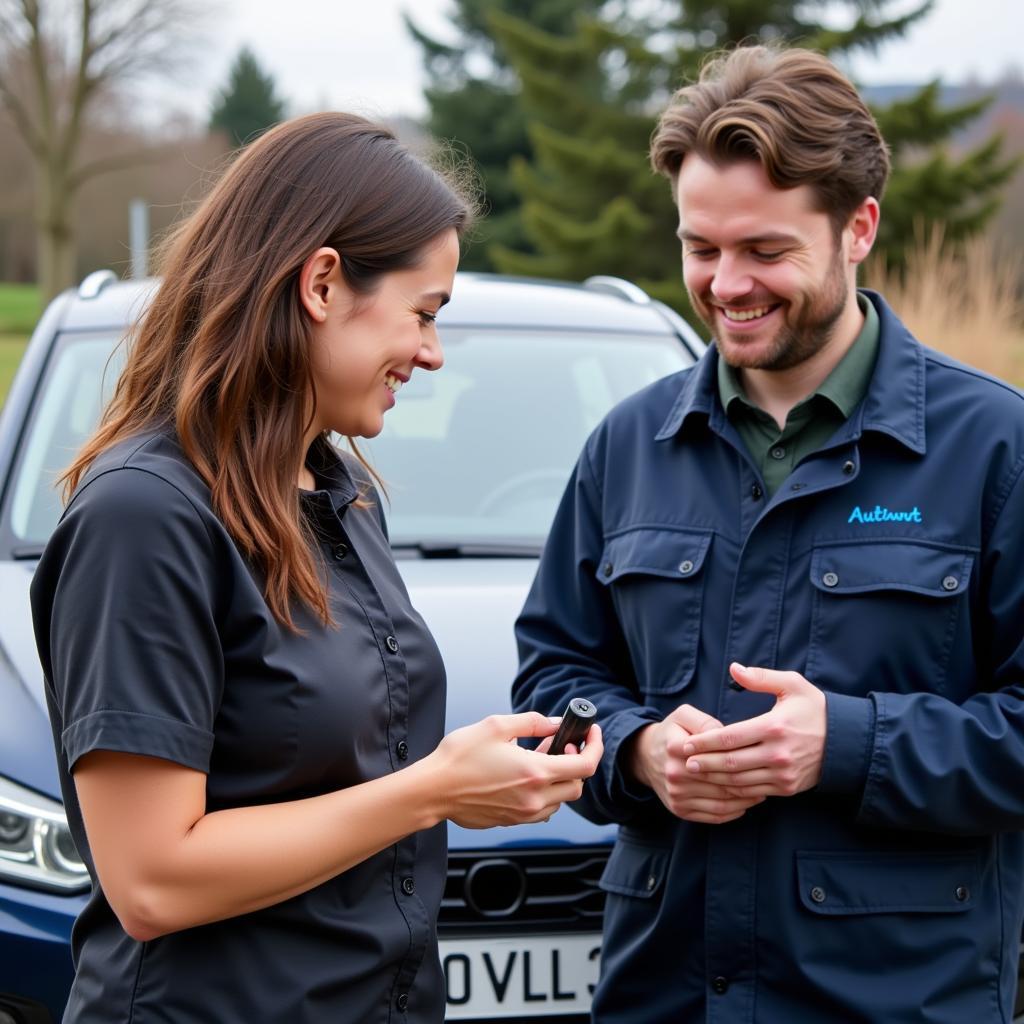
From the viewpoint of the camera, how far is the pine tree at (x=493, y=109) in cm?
3459

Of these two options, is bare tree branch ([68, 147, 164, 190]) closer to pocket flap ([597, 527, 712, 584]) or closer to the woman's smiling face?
pocket flap ([597, 527, 712, 584])

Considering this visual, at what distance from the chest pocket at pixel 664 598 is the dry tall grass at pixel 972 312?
8.56 meters

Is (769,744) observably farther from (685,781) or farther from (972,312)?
(972,312)

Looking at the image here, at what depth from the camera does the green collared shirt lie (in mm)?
2215

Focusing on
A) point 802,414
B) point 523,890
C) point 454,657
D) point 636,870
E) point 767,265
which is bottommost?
point 523,890

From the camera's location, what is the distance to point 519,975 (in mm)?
2682

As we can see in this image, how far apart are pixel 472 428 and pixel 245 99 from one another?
55.3 meters

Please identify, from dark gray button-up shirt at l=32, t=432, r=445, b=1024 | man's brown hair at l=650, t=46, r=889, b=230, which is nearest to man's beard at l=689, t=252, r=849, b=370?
man's brown hair at l=650, t=46, r=889, b=230

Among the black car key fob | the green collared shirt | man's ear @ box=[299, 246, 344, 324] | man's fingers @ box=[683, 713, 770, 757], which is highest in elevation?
man's ear @ box=[299, 246, 344, 324]

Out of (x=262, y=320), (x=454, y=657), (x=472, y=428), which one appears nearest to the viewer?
(x=262, y=320)

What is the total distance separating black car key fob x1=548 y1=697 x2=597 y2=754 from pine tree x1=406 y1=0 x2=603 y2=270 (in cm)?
3216

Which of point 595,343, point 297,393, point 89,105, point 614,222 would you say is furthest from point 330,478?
point 89,105

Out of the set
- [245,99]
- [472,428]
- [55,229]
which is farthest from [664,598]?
[245,99]

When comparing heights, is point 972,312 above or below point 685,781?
above
